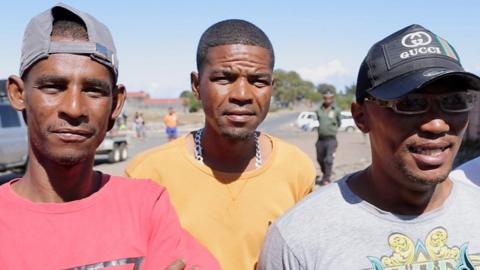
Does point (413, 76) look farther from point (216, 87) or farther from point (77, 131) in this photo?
point (77, 131)

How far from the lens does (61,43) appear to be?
212 centimetres

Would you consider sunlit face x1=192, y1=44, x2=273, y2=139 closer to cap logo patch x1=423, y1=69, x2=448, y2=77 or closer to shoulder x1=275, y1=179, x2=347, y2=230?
shoulder x1=275, y1=179, x2=347, y2=230

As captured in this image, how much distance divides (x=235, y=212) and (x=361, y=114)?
31.2 inches

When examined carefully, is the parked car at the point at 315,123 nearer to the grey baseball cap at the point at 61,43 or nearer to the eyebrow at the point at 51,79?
the grey baseball cap at the point at 61,43

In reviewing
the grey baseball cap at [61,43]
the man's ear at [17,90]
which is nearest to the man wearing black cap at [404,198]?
the grey baseball cap at [61,43]

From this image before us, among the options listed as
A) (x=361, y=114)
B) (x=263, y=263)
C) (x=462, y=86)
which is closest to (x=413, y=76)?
(x=462, y=86)

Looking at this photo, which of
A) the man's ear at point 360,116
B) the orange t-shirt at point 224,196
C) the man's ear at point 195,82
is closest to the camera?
the man's ear at point 360,116

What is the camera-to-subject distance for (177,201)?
9.02 feet

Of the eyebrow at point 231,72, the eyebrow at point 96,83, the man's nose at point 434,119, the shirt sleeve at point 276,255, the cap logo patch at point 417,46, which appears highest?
the cap logo patch at point 417,46

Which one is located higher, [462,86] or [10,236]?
[462,86]

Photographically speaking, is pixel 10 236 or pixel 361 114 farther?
pixel 361 114

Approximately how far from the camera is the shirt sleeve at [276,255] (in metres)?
2.10

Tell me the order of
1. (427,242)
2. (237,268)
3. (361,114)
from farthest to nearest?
(237,268) → (361,114) → (427,242)

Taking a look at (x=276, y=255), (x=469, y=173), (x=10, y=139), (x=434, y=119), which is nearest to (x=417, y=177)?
(x=434, y=119)
